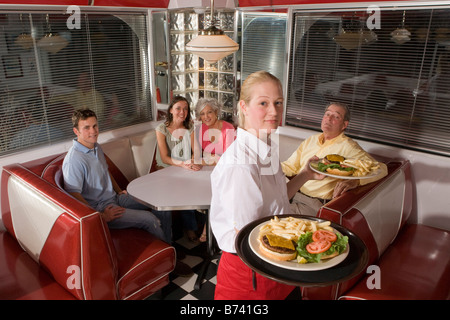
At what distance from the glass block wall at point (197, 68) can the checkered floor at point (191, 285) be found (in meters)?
1.94

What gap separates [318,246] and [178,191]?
144cm

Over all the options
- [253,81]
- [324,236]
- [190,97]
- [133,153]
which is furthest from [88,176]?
[190,97]

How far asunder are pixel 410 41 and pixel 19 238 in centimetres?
347

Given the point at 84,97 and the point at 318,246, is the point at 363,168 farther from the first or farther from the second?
the point at 84,97

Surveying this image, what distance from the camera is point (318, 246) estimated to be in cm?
139

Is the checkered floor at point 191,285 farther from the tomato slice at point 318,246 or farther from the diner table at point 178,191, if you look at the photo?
the tomato slice at point 318,246

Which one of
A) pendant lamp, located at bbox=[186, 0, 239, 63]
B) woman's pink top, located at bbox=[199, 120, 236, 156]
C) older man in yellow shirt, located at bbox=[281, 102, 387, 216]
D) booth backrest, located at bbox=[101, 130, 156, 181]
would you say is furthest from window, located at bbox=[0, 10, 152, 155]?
older man in yellow shirt, located at bbox=[281, 102, 387, 216]

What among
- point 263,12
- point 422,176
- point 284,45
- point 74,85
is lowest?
point 422,176

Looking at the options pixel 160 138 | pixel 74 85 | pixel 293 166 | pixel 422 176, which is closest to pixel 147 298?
pixel 160 138

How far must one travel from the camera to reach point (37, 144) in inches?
128

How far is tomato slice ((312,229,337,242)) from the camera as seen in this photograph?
1.44 metres

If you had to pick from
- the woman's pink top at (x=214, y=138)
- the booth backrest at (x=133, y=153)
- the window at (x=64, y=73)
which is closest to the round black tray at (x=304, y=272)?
the woman's pink top at (x=214, y=138)

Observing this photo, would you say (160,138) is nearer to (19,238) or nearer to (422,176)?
(19,238)

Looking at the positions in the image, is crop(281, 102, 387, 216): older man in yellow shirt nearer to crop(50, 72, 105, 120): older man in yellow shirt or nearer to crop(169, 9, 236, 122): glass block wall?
crop(169, 9, 236, 122): glass block wall
